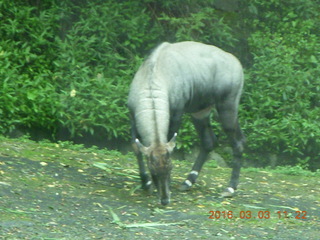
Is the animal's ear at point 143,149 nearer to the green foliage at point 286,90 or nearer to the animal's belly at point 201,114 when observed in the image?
the animal's belly at point 201,114

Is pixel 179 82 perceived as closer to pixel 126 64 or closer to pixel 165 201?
pixel 165 201

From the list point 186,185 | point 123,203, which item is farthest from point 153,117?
point 186,185

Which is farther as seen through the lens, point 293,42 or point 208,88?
point 293,42

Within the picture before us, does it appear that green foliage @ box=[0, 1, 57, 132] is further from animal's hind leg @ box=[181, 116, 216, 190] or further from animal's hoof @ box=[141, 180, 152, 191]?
animal's hoof @ box=[141, 180, 152, 191]

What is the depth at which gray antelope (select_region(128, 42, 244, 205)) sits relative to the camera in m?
7.43

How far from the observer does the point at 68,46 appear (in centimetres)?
1252

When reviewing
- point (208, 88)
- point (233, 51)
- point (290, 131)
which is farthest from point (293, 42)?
point (208, 88)

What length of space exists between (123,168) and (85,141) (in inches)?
105

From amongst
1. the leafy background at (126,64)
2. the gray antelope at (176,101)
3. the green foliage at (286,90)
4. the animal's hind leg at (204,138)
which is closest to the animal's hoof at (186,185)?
the gray antelope at (176,101)

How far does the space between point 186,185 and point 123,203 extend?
125 cm

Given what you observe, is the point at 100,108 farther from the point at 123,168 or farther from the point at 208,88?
the point at 208,88
